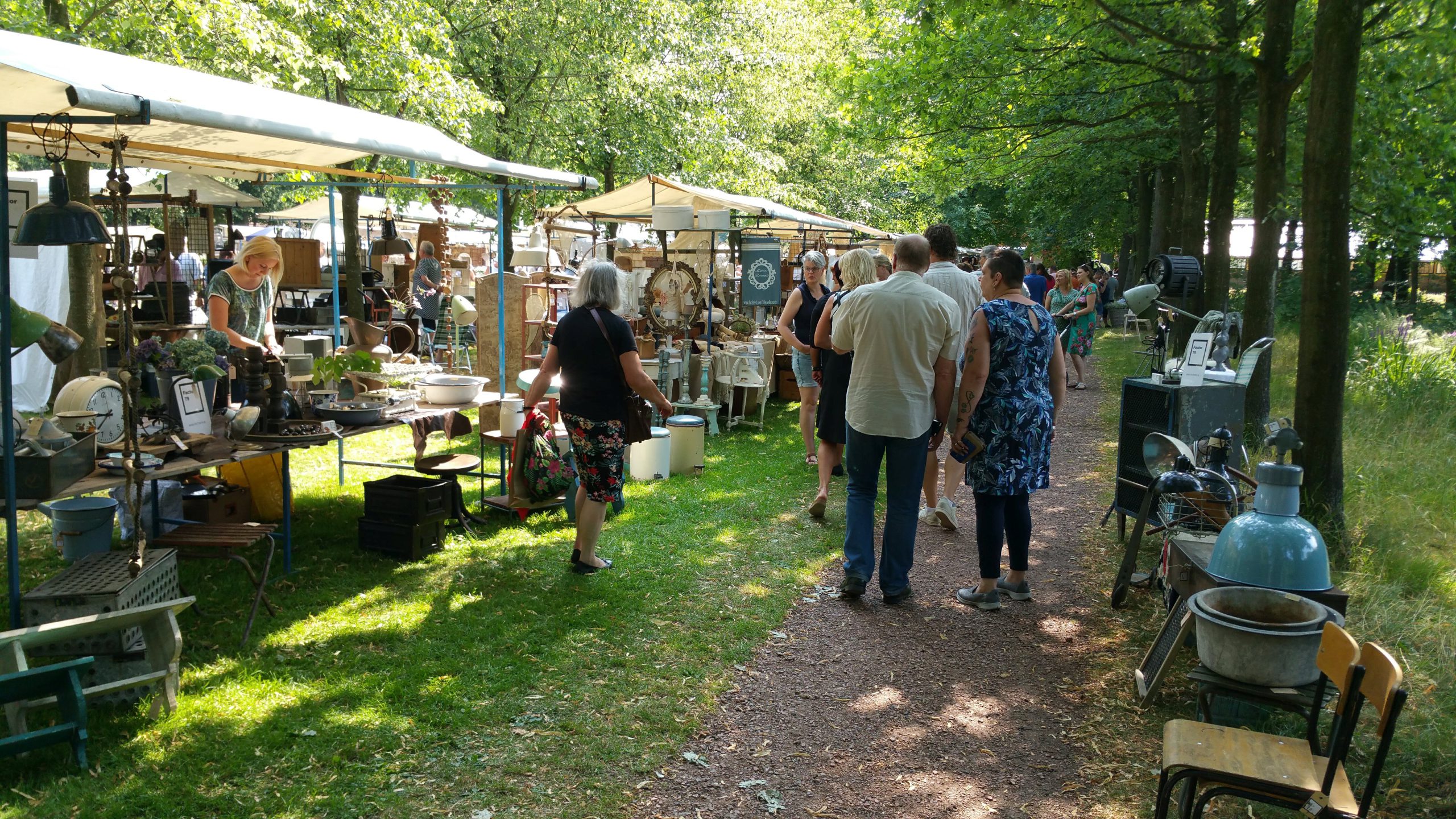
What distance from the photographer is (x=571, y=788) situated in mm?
3566

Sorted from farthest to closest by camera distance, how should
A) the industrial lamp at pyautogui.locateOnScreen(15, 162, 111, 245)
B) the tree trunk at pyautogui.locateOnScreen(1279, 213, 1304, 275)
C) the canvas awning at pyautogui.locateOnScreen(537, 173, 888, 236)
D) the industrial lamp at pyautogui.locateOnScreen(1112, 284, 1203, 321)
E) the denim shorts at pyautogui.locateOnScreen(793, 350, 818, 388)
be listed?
the tree trunk at pyautogui.locateOnScreen(1279, 213, 1304, 275) < the canvas awning at pyautogui.locateOnScreen(537, 173, 888, 236) < the denim shorts at pyautogui.locateOnScreen(793, 350, 818, 388) < the industrial lamp at pyautogui.locateOnScreen(1112, 284, 1203, 321) < the industrial lamp at pyautogui.locateOnScreen(15, 162, 111, 245)

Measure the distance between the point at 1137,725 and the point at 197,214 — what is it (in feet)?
50.9

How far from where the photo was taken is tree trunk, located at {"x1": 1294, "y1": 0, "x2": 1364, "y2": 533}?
18.2 ft

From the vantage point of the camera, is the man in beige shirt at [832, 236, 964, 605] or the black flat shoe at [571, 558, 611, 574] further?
the black flat shoe at [571, 558, 611, 574]

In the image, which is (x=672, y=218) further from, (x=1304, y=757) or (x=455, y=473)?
(x=1304, y=757)

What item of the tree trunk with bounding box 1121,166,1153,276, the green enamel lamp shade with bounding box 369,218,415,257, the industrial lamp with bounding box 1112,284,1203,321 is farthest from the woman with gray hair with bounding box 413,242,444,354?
the tree trunk with bounding box 1121,166,1153,276

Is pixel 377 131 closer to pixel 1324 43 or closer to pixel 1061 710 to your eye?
pixel 1061 710

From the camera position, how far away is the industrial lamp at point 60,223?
4.09 m

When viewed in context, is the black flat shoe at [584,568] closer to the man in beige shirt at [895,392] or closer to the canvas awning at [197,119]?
the man in beige shirt at [895,392]

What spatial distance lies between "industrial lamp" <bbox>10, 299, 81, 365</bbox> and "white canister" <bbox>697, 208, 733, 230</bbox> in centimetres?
662

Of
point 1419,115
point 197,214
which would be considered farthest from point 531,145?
point 1419,115

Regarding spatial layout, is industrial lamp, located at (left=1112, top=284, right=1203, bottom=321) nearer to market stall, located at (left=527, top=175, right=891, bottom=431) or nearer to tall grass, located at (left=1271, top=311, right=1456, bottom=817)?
tall grass, located at (left=1271, top=311, right=1456, bottom=817)

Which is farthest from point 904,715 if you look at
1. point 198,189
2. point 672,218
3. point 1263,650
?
point 198,189

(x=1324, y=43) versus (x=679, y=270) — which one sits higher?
(x=1324, y=43)
